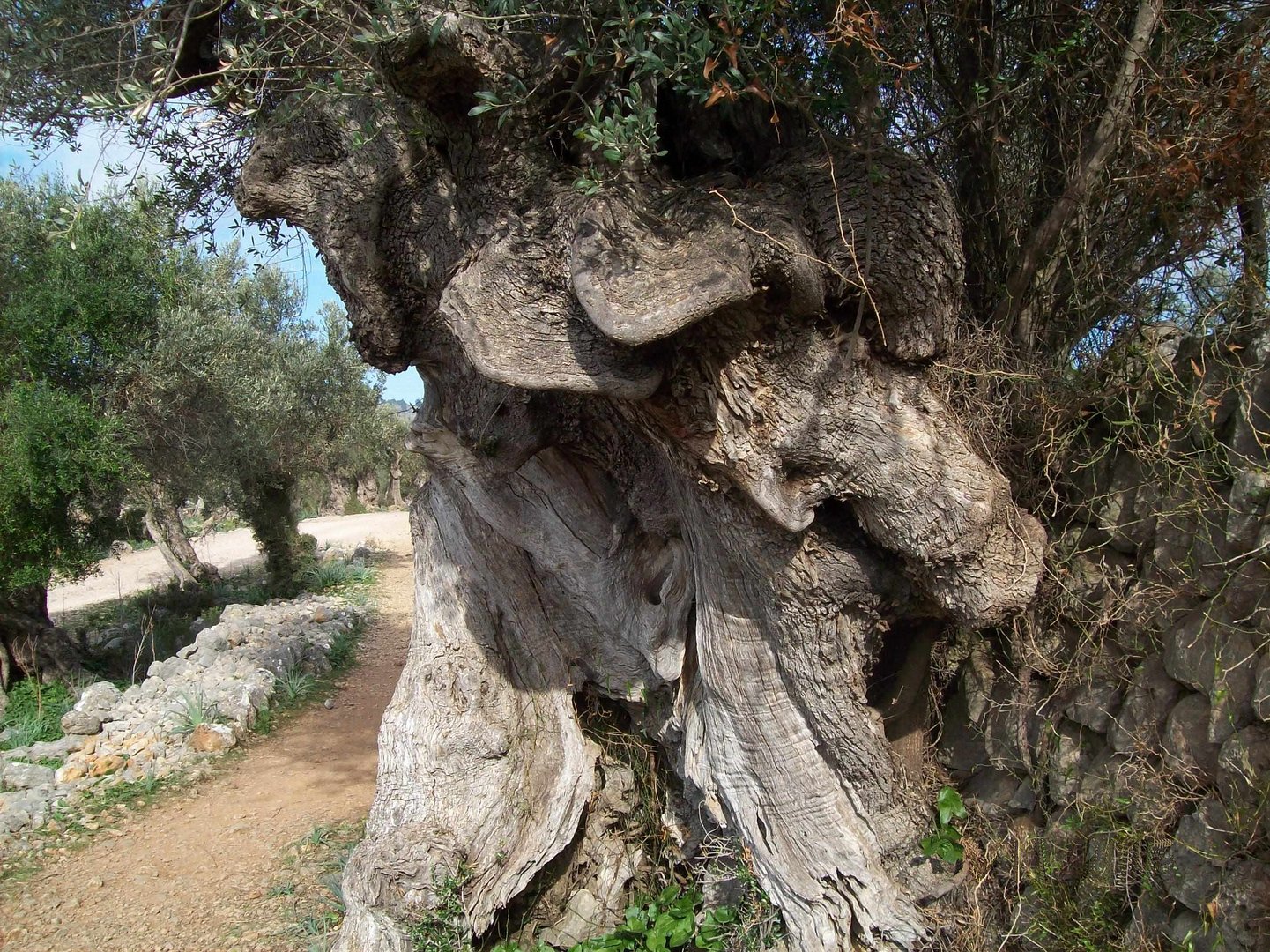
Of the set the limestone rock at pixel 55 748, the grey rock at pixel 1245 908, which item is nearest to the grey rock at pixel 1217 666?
the grey rock at pixel 1245 908

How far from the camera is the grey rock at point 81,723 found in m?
7.72

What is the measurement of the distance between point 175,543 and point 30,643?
5158 mm

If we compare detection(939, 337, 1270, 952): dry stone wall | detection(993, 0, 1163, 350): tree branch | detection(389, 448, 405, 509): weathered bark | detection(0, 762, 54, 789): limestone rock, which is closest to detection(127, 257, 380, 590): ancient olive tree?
detection(0, 762, 54, 789): limestone rock

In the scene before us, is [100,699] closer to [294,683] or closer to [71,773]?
[71,773]

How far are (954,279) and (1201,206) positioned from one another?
0.92 meters

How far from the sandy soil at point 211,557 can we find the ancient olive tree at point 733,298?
11735 millimetres

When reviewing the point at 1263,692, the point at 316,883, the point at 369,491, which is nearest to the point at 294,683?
the point at 316,883

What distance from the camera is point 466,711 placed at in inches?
161

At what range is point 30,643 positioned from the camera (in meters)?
9.46

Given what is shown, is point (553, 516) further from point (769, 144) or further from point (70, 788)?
point (70, 788)

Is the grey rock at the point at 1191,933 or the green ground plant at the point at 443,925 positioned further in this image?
the green ground plant at the point at 443,925

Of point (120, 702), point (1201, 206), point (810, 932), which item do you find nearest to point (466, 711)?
point (810, 932)

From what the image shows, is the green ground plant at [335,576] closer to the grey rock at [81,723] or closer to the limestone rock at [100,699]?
the limestone rock at [100,699]

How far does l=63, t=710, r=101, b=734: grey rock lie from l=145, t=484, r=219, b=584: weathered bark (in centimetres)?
553
